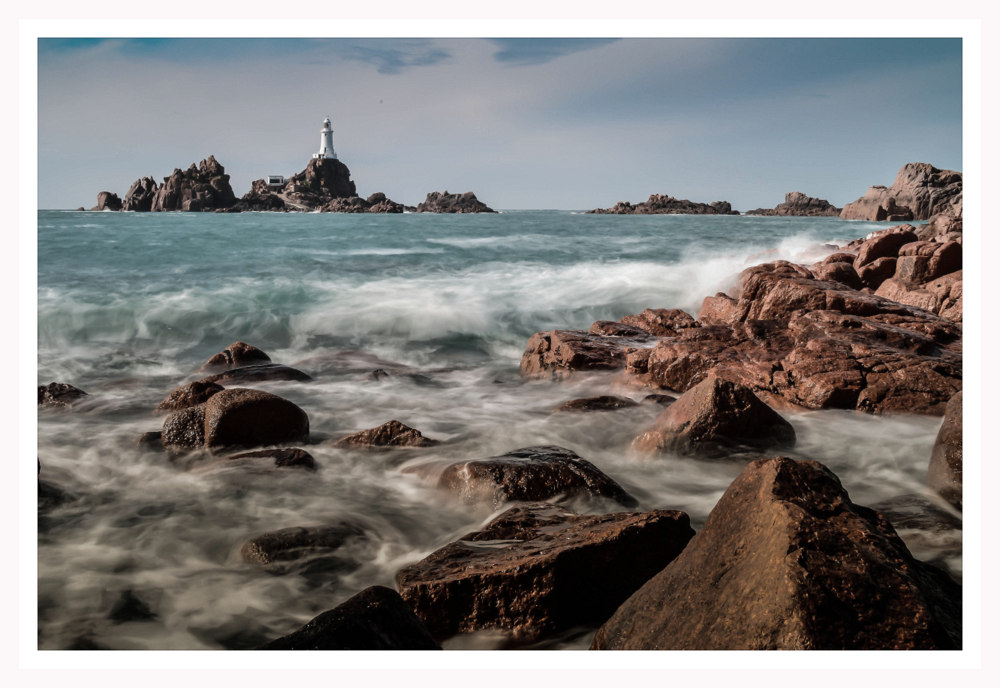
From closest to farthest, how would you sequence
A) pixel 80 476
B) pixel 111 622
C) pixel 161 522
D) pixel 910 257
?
pixel 111 622 → pixel 161 522 → pixel 80 476 → pixel 910 257

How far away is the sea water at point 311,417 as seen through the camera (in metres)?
2.85

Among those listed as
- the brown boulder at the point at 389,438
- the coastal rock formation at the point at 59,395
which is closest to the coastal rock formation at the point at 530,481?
the brown boulder at the point at 389,438

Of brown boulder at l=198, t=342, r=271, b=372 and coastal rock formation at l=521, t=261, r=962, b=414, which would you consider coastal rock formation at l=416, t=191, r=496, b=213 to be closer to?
coastal rock formation at l=521, t=261, r=962, b=414

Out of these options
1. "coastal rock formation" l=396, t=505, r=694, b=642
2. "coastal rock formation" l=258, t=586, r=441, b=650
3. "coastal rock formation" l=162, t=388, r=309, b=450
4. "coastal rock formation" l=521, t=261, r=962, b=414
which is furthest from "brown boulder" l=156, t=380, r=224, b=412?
"coastal rock formation" l=258, t=586, r=441, b=650

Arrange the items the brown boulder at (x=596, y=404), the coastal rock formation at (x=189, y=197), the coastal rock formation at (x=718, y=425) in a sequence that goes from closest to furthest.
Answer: the coastal rock formation at (x=718, y=425), the brown boulder at (x=596, y=404), the coastal rock formation at (x=189, y=197)

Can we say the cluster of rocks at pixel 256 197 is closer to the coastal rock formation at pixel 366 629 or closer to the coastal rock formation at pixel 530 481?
the coastal rock formation at pixel 530 481

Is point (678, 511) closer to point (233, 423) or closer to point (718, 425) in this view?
point (718, 425)

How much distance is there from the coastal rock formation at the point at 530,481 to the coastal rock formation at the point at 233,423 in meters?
1.56

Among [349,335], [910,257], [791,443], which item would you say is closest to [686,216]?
[910,257]

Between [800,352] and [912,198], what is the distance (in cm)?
1011

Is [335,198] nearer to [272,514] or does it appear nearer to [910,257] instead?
[910,257]

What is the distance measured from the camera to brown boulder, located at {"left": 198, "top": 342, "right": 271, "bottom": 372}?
22.7 feet

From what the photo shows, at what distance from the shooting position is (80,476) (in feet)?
13.3

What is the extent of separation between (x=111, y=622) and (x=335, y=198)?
106 ft
